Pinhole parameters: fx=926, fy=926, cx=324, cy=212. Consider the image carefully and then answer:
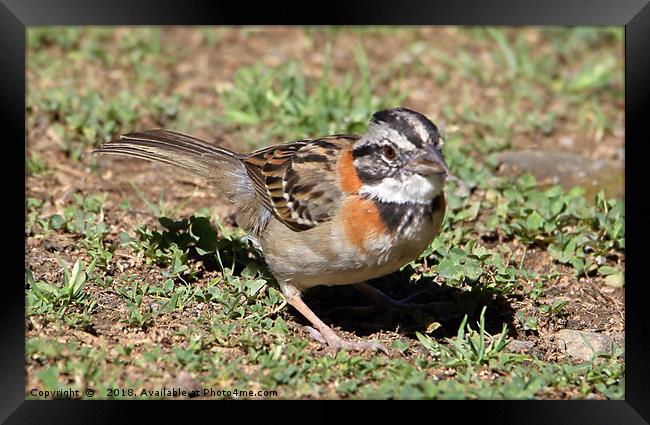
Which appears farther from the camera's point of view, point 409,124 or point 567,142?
point 567,142

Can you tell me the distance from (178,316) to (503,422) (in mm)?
2293

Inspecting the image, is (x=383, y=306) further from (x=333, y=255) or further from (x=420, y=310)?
(x=333, y=255)

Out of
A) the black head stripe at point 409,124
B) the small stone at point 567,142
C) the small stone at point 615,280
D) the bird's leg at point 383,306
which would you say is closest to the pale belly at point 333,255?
the black head stripe at point 409,124

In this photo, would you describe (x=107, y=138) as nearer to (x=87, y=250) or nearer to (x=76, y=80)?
(x=76, y=80)

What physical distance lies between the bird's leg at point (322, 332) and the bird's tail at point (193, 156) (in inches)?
33.1

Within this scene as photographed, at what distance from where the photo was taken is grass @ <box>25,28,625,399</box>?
18.2 feet

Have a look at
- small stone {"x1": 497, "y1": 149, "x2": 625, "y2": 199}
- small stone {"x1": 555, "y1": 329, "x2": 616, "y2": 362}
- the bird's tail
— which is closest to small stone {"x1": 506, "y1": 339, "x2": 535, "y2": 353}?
small stone {"x1": 555, "y1": 329, "x2": 616, "y2": 362}

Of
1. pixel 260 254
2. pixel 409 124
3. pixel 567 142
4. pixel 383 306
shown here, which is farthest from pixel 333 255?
pixel 567 142

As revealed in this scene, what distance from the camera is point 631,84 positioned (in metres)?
4.97

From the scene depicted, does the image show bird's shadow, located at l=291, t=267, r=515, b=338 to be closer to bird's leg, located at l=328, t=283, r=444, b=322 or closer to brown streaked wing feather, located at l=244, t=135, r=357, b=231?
bird's leg, located at l=328, t=283, r=444, b=322

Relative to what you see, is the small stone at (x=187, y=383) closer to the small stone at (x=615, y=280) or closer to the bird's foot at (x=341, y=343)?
the bird's foot at (x=341, y=343)

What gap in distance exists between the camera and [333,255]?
18.5 ft

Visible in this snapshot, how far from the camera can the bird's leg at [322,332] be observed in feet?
19.5
